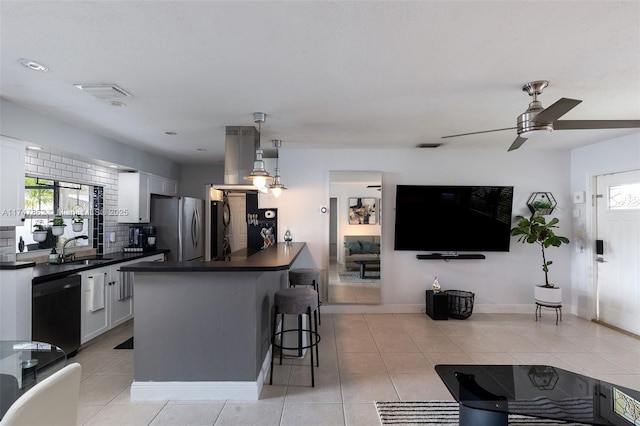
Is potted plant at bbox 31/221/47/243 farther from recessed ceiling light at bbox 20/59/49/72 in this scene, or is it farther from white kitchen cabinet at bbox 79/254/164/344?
recessed ceiling light at bbox 20/59/49/72

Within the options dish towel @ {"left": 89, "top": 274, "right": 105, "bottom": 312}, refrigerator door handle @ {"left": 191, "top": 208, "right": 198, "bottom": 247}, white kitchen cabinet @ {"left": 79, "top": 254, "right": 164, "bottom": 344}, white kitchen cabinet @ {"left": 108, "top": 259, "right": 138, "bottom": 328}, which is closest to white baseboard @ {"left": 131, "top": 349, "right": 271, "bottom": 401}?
white kitchen cabinet @ {"left": 79, "top": 254, "right": 164, "bottom": 344}

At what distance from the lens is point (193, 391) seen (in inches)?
102

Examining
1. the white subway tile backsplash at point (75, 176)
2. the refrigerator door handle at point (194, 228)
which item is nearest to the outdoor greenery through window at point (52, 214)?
the white subway tile backsplash at point (75, 176)

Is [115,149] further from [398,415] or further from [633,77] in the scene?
[633,77]

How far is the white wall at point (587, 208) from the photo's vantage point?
430 cm

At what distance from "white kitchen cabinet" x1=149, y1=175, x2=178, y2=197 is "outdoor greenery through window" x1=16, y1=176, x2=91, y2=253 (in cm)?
101

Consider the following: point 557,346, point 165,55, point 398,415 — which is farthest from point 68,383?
point 557,346

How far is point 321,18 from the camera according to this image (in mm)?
1668

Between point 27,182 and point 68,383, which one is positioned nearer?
point 68,383

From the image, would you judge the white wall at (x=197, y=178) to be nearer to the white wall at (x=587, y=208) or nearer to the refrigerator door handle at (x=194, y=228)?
the refrigerator door handle at (x=194, y=228)

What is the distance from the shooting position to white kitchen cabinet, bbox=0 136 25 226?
9.34 ft

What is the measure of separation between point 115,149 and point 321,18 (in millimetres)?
3891

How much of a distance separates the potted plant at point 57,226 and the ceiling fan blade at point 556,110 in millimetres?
4868

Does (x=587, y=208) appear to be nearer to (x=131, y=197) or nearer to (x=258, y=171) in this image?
(x=258, y=171)
